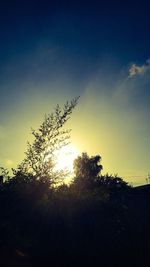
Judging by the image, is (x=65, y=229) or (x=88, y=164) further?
(x=88, y=164)

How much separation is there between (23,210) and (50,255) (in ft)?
8.52

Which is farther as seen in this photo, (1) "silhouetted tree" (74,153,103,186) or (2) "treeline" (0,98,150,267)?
(1) "silhouetted tree" (74,153,103,186)

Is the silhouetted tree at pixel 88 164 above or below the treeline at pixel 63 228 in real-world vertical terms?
above

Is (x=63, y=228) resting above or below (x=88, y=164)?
below

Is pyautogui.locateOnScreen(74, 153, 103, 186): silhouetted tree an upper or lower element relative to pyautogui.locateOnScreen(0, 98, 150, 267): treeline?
upper

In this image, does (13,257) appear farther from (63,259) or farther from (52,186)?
(52,186)

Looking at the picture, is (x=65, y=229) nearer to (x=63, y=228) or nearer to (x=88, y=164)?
(x=63, y=228)

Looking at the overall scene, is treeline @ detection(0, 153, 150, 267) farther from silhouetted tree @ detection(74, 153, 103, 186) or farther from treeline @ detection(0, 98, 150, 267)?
silhouetted tree @ detection(74, 153, 103, 186)

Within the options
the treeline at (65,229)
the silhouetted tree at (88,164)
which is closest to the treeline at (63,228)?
the treeline at (65,229)

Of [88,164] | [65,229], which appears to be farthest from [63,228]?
[88,164]

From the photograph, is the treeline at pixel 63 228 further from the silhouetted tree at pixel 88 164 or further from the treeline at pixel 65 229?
the silhouetted tree at pixel 88 164

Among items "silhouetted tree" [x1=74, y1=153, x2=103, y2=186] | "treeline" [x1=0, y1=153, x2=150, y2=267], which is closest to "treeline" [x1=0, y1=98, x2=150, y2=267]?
"treeline" [x1=0, y1=153, x2=150, y2=267]

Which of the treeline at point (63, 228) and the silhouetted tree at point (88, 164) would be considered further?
the silhouetted tree at point (88, 164)

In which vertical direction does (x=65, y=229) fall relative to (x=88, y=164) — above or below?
below
